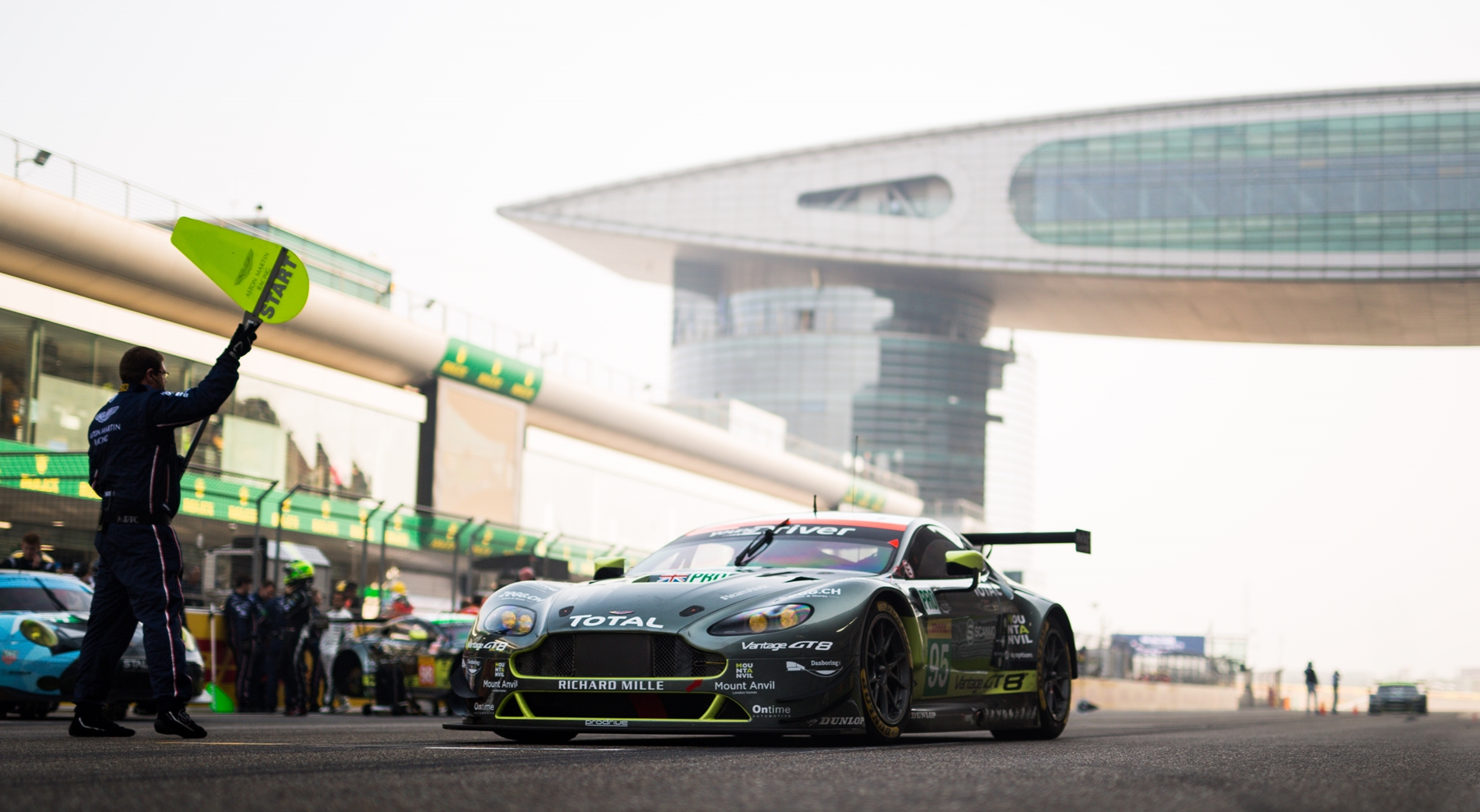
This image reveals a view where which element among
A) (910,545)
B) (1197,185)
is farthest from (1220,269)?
(910,545)

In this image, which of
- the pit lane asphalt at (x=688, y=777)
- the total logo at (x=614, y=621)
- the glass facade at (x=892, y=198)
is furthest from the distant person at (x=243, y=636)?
the glass facade at (x=892, y=198)

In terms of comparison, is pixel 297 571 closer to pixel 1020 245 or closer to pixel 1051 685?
pixel 1051 685

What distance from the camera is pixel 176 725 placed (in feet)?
22.2

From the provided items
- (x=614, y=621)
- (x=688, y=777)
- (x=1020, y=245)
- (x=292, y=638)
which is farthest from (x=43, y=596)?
(x=1020, y=245)

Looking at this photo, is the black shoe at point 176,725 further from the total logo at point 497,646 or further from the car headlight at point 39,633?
the car headlight at point 39,633

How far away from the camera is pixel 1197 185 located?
3054 inches

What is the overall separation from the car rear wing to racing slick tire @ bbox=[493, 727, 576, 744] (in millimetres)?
2957

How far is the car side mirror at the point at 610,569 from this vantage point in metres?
7.98

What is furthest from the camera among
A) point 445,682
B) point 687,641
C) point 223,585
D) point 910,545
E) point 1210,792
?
point 223,585

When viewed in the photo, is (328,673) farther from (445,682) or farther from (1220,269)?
(1220,269)

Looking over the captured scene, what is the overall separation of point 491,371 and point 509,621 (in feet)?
117

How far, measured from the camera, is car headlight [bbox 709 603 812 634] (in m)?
6.59

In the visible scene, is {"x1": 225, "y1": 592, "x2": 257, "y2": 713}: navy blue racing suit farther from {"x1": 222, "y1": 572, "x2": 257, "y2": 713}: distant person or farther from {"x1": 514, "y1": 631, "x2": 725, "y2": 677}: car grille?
{"x1": 514, "y1": 631, "x2": 725, "y2": 677}: car grille

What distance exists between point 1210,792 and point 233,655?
42.1ft
